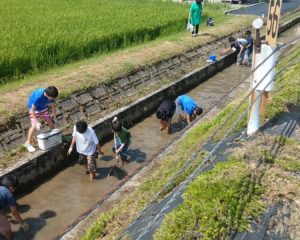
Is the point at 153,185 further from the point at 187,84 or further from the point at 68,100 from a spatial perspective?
the point at 187,84

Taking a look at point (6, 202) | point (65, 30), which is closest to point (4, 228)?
point (6, 202)

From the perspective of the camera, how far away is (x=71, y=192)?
6.82 meters

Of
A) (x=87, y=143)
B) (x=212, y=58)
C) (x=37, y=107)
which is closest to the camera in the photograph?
(x=87, y=143)

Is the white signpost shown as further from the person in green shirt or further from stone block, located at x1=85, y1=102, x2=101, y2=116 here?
the person in green shirt

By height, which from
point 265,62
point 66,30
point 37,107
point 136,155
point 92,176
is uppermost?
point 265,62

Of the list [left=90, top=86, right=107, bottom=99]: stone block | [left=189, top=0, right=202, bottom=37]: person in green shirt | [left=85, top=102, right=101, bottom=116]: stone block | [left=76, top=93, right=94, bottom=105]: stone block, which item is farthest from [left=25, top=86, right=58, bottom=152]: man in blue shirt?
[left=189, top=0, right=202, bottom=37]: person in green shirt

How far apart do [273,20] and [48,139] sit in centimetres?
444

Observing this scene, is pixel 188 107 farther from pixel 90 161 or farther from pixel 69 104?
pixel 90 161

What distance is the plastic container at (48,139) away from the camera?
273 inches

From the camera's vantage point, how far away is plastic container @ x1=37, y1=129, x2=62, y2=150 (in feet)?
22.7

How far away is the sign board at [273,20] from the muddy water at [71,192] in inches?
152

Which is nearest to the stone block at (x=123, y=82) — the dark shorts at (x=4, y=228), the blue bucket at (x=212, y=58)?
the blue bucket at (x=212, y=58)

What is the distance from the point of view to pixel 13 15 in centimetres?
1623

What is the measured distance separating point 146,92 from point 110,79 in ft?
3.54
